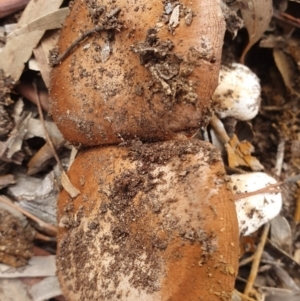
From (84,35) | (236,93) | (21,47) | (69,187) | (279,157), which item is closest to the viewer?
(84,35)

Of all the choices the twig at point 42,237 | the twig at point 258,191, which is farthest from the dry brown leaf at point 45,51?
the twig at point 258,191

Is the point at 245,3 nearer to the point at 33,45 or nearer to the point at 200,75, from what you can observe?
the point at 200,75

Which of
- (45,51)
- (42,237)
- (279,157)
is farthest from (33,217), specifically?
(279,157)

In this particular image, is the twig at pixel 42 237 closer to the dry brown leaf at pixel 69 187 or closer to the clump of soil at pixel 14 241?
the clump of soil at pixel 14 241

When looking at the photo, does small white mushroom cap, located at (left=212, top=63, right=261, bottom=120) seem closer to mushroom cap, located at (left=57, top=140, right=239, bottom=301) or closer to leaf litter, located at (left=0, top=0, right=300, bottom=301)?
leaf litter, located at (left=0, top=0, right=300, bottom=301)

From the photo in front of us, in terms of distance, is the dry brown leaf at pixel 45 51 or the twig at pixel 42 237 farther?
the twig at pixel 42 237

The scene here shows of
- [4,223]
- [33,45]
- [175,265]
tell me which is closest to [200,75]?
[175,265]

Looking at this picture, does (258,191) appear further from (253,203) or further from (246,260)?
(246,260)

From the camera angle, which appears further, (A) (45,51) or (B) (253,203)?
(A) (45,51)

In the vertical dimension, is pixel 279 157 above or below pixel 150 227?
below
